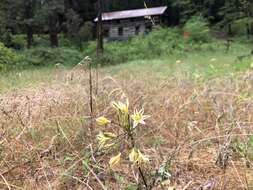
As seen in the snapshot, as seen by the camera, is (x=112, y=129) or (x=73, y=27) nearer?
(x=112, y=129)

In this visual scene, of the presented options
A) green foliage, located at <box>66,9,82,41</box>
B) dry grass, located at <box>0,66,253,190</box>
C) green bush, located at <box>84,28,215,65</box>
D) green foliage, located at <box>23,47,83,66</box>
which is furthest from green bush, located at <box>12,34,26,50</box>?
dry grass, located at <box>0,66,253,190</box>

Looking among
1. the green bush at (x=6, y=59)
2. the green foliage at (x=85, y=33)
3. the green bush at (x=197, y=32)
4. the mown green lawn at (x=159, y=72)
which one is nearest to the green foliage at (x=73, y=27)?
the green foliage at (x=85, y=33)

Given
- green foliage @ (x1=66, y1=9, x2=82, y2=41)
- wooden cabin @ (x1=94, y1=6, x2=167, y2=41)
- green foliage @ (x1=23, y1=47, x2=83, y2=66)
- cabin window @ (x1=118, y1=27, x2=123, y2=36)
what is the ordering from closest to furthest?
green foliage @ (x1=23, y1=47, x2=83, y2=66)
green foliage @ (x1=66, y1=9, x2=82, y2=41)
wooden cabin @ (x1=94, y1=6, x2=167, y2=41)
cabin window @ (x1=118, y1=27, x2=123, y2=36)

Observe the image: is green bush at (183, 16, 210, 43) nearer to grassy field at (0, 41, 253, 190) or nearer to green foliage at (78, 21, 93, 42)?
green foliage at (78, 21, 93, 42)

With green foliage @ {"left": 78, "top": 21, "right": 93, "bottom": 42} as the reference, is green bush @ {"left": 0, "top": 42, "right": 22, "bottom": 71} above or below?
above

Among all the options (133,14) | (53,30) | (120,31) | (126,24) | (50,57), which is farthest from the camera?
(120,31)

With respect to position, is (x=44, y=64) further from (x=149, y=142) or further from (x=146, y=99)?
(x=149, y=142)

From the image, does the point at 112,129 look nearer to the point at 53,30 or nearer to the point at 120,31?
the point at 53,30

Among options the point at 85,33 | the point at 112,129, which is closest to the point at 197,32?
the point at 85,33

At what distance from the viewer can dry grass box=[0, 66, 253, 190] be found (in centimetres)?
197

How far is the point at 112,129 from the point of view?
2.78 metres

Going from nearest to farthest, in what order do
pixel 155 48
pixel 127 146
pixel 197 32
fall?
pixel 127 146, pixel 155 48, pixel 197 32

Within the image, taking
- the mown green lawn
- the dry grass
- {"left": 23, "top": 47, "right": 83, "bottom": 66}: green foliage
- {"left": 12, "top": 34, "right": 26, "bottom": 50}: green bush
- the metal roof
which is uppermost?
the dry grass

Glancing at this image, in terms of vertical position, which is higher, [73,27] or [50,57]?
[73,27]
